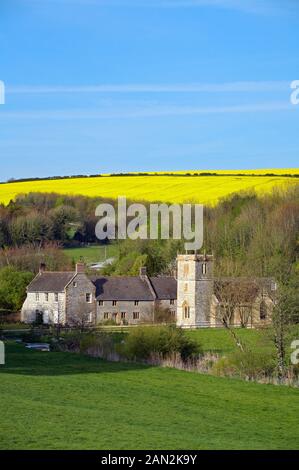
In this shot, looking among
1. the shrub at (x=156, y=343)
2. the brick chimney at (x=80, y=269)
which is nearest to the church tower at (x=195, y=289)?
the brick chimney at (x=80, y=269)

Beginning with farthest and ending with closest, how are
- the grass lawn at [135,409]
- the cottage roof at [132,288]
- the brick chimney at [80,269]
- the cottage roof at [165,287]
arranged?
the cottage roof at [165,287] → the cottage roof at [132,288] → the brick chimney at [80,269] → the grass lawn at [135,409]

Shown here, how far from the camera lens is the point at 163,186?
387ft

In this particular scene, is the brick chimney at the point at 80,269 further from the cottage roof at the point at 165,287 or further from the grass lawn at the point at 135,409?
the grass lawn at the point at 135,409

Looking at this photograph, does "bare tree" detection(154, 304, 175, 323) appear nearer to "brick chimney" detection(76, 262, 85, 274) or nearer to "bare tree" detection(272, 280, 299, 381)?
"brick chimney" detection(76, 262, 85, 274)

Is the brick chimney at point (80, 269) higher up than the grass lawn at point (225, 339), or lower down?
higher up

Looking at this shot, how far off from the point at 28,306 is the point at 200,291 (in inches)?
487

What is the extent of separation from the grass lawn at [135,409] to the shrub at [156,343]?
2.36 metres

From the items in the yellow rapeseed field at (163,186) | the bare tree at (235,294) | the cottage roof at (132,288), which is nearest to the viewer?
the bare tree at (235,294)

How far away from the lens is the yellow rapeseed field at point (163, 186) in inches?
4284

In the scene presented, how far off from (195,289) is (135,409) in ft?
153

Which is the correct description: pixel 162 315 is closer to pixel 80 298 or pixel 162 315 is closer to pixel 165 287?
pixel 165 287

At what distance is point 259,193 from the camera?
343ft

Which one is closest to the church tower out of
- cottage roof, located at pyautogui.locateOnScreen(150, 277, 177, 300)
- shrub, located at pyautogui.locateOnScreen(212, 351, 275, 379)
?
cottage roof, located at pyautogui.locateOnScreen(150, 277, 177, 300)
